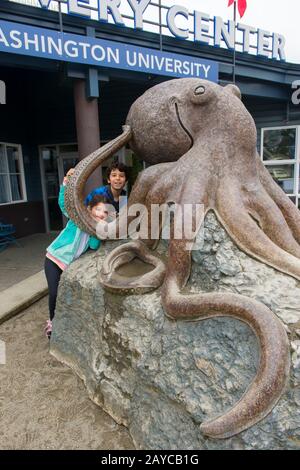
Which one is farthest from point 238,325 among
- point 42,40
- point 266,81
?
point 266,81

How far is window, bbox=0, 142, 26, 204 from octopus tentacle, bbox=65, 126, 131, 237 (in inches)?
250

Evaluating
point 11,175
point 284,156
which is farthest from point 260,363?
point 11,175

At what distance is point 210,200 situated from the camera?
2367 millimetres

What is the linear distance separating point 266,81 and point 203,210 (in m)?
6.66

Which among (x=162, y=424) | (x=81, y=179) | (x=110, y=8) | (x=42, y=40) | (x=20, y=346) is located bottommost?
(x=20, y=346)

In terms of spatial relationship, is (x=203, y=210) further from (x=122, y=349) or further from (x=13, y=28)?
(x=13, y=28)

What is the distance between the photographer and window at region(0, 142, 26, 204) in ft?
28.0

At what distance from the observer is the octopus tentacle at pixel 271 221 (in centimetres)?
235

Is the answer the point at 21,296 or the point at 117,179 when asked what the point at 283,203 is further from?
the point at 21,296

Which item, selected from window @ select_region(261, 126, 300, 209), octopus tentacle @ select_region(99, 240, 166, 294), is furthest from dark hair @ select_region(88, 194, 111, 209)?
window @ select_region(261, 126, 300, 209)

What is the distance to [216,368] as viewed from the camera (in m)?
1.80

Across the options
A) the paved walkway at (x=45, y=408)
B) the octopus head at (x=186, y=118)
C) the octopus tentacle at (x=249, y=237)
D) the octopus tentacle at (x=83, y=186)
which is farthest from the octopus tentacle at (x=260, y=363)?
the octopus tentacle at (x=83, y=186)

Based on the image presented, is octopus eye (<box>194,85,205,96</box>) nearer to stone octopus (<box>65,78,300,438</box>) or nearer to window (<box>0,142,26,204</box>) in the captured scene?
stone octopus (<box>65,78,300,438</box>)

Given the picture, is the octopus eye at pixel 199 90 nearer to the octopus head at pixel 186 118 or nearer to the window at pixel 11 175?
the octopus head at pixel 186 118
